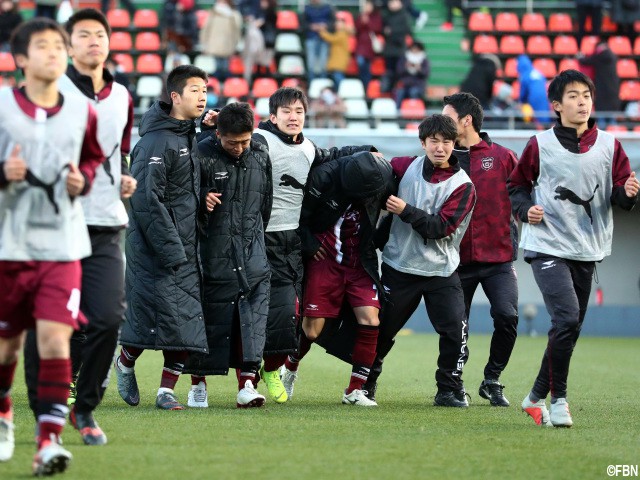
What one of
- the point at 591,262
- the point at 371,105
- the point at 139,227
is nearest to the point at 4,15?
the point at 371,105

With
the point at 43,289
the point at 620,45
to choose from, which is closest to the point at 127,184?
the point at 43,289

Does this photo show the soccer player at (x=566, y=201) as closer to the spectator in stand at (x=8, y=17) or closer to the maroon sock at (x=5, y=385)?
the maroon sock at (x=5, y=385)

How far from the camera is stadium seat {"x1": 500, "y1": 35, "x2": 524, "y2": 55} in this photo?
24312mm

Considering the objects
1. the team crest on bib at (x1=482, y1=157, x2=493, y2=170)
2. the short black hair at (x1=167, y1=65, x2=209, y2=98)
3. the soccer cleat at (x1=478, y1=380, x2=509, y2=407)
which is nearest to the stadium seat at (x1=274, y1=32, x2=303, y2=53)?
the team crest on bib at (x1=482, y1=157, x2=493, y2=170)

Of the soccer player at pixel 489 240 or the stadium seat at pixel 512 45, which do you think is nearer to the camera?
the soccer player at pixel 489 240

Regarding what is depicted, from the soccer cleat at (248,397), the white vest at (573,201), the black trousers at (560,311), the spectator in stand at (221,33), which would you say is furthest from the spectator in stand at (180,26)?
the black trousers at (560,311)

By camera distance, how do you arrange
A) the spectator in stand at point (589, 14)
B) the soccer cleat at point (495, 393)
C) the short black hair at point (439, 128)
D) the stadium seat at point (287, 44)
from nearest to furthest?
the short black hair at point (439, 128) → the soccer cleat at point (495, 393) → the stadium seat at point (287, 44) → the spectator in stand at point (589, 14)

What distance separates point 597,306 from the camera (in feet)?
64.7

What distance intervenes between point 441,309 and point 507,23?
1679cm

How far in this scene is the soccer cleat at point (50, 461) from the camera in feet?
18.0

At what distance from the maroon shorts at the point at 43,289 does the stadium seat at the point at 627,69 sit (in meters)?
19.2

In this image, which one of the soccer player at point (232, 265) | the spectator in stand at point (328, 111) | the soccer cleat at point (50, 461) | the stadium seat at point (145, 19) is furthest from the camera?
the stadium seat at point (145, 19)

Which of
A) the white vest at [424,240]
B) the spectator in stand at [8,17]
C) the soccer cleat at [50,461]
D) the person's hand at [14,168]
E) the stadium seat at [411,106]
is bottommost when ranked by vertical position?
the soccer cleat at [50,461]

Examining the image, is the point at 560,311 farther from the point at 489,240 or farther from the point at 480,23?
the point at 480,23
